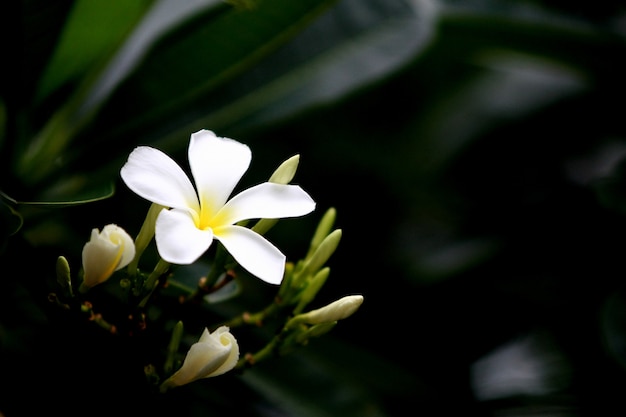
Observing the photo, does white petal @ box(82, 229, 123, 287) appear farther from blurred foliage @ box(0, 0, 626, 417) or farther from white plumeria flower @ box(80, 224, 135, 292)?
blurred foliage @ box(0, 0, 626, 417)

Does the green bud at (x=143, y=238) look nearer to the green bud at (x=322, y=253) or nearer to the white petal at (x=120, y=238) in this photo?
the white petal at (x=120, y=238)

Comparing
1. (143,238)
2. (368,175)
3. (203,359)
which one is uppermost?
(368,175)

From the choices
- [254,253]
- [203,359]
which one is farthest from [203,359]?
[254,253]

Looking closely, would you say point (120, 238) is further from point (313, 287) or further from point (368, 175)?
point (368, 175)

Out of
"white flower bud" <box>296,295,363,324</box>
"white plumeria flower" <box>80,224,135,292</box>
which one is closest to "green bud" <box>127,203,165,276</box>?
"white plumeria flower" <box>80,224,135,292</box>

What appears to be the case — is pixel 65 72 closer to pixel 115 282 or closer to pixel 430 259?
pixel 115 282

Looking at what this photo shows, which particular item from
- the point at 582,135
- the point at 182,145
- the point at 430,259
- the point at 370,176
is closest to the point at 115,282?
the point at 182,145

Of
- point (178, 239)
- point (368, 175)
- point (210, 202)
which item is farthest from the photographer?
point (368, 175)
